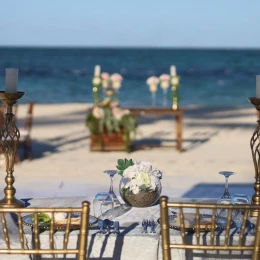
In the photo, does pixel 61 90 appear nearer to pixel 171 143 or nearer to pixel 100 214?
pixel 171 143

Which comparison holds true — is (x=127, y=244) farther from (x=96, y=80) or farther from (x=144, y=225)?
(x=96, y=80)

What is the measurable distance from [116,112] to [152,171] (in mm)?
6388

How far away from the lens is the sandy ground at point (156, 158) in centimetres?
846

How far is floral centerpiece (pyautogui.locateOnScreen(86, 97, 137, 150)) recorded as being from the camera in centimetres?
1062

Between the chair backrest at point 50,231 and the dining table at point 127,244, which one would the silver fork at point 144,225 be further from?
the chair backrest at point 50,231

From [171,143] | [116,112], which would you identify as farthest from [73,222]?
[171,143]

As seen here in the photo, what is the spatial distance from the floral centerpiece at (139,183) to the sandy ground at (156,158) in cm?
356

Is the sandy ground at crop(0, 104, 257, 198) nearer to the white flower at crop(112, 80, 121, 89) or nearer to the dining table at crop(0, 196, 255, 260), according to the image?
the white flower at crop(112, 80, 121, 89)

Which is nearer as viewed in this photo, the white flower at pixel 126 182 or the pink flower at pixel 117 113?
the white flower at pixel 126 182

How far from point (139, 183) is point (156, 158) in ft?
21.0

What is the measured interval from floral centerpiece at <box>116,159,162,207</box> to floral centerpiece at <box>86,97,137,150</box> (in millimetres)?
6295

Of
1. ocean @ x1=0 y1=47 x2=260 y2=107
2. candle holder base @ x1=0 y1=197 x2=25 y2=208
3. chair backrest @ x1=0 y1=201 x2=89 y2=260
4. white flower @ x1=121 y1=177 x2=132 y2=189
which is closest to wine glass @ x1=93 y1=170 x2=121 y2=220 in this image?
white flower @ x1=121 y1=177 x2=132 y2=189

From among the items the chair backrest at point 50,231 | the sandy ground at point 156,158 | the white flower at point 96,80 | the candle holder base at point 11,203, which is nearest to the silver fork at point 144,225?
the chair backrest at point 50,231

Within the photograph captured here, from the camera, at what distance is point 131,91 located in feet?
109
